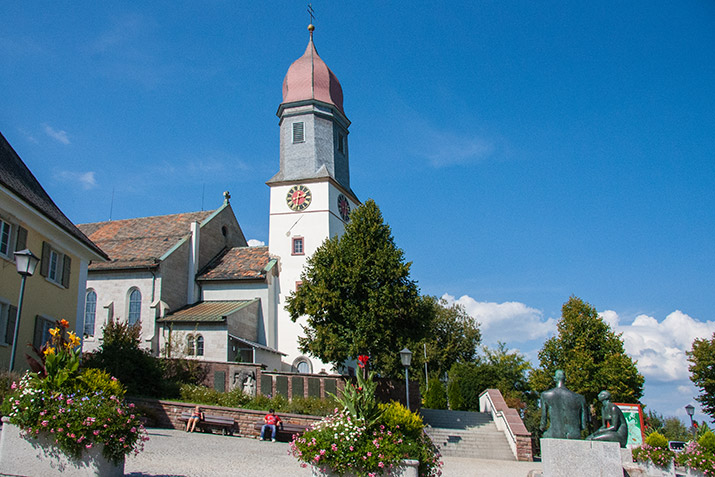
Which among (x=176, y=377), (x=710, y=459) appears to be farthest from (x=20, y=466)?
(x=176, y=377)

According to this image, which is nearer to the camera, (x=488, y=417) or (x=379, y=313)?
(x=379, y=313)

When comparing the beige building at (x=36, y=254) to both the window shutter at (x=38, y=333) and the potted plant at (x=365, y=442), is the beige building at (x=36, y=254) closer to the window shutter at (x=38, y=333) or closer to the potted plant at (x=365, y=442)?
the window shutter at (x=38, y=333)

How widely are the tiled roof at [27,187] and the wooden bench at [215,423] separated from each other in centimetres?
764

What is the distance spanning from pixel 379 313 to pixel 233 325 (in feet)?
36.0

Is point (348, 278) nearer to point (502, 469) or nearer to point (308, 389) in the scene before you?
point (308, 389)

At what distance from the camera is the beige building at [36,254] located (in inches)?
752

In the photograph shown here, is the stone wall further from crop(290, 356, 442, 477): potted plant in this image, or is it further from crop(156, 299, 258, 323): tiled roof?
crop(156, 299, 258, 323): tiled roof

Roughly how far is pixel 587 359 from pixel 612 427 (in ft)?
88.9

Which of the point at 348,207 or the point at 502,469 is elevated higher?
the point at 348,207

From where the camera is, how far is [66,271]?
23094mm

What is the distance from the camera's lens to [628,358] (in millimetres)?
37781

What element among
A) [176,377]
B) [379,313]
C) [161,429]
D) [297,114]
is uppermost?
[297,114]

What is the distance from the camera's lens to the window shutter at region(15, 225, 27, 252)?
1955 centimetres

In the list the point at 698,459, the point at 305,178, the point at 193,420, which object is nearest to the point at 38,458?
the point at 193,420
